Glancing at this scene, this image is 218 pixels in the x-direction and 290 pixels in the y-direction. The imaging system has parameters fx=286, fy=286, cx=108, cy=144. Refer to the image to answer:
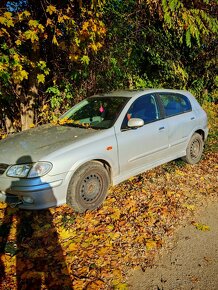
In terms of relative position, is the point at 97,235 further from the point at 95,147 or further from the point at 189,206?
the point at 189,206

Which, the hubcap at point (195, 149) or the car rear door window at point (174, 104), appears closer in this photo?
the car rear door window at point (174, 104)

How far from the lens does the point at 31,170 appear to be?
12.0ft

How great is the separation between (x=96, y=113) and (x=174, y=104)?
1.64 metres

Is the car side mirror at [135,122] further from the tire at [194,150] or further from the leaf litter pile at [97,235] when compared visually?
the tire at [194,150]

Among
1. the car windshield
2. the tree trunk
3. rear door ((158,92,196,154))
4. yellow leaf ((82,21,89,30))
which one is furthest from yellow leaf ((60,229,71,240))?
the tree trunk

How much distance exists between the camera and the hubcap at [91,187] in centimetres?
405

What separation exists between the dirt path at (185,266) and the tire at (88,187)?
1235 millimetres

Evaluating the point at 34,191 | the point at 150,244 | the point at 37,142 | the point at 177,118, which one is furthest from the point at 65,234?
the point at 177,118

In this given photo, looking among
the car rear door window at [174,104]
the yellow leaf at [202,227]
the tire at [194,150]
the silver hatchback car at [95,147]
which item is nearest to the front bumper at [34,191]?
the silver hatchback car at [95,147]

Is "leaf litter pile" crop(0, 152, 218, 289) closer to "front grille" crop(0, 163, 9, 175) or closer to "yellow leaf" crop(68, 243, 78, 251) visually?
"yellow leaf" crop(68, 243, 78, 251)

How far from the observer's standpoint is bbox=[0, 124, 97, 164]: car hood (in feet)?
12.6

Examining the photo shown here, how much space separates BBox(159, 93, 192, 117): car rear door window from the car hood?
1674 millimetres

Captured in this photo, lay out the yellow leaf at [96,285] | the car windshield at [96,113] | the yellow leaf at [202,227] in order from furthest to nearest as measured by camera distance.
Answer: the car windshield at [96,113], the yellow leaf at [202,227], the yellow leaf at [96,285]

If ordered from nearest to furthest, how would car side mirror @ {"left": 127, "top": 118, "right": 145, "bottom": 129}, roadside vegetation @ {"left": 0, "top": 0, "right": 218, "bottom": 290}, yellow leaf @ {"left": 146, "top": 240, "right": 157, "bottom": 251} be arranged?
roadside vegetation @ {"left": 0, "top": 0, "right": 218, "bottom": 290} → yellow leaf @ {"left": 146, "top": 240, "right": 157, "bottom": 251} → car side mirror @ {"left": 127, "top": 118, "right": 145, "bottom": 129}
